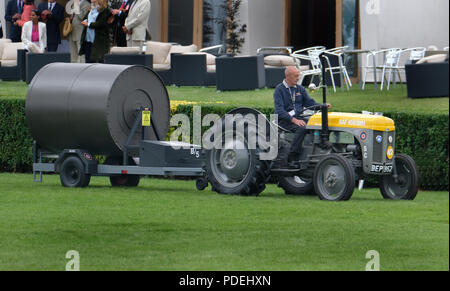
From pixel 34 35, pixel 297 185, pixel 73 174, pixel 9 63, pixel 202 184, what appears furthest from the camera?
pixel 9 63

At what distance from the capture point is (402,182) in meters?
12.9

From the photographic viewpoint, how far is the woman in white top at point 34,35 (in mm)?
A: 25281

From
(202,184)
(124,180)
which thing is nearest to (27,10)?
(124,180)

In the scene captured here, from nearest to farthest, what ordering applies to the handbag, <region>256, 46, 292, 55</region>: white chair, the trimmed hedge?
the trimmed hedge < <region>256, 46, 292, 55</region>: white chair < the handbag

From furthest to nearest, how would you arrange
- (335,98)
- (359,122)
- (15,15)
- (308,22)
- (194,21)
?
1. (194,21)
2. (308,22)
3. (15,15)
4. (335,98)
5. (359,122)

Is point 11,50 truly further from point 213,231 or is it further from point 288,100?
point 213,231

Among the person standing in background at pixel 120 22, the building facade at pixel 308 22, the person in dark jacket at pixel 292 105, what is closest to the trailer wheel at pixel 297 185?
the person in dark jacket at pixel 292 105

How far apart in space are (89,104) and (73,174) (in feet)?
3.85

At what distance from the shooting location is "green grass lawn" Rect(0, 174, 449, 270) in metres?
7.73

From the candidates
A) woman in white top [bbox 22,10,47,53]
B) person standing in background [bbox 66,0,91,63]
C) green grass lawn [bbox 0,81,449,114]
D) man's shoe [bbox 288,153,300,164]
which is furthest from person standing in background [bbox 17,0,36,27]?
man's shoe [bbox 288,153,300,164]

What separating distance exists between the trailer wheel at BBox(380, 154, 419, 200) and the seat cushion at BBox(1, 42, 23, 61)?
50.6 feet

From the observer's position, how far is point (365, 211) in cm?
1118

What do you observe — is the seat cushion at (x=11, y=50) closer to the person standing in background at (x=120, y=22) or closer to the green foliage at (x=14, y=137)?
the person standing in background at (x=120, y=22)

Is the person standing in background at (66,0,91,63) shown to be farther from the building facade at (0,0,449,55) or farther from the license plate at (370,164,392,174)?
the license plate at (370,164,392,174)
